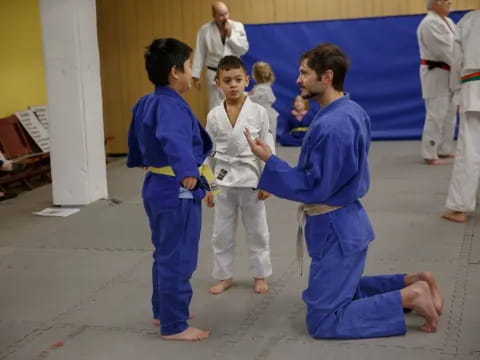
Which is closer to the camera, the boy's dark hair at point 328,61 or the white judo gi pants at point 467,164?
the boy's dark hair at point 328,61

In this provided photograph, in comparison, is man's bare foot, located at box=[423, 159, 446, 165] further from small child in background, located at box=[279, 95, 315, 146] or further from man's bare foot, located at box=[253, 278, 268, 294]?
man's bare foot, located at box=[253, 278, 268, 294]

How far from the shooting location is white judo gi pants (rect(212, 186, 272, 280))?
3.90m

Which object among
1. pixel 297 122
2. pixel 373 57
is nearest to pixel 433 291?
pixel 297 122

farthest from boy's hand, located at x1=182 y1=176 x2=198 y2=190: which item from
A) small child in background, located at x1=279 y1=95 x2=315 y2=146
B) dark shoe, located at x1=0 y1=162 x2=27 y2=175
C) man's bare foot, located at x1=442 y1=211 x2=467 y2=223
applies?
small child in background, located at x1=279 y1=95 x2=315 y2=146

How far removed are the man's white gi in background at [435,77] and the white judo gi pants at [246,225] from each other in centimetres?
383

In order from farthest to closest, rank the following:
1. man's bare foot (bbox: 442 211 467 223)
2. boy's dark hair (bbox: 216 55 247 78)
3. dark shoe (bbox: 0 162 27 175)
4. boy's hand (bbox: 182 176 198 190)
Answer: dark shoe (bbox: 0 162 27 175) < man's bare foot (bbox: 442 211 467 223) < boy's dark hair (bbox: 216 55 247 78) < boy's hand (bbox: 182 176 198 190)

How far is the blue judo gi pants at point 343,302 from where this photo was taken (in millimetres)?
3197

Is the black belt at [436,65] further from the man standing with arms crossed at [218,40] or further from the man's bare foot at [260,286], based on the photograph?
the man's bare foot at [260,286]

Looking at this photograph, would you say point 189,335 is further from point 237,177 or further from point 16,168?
point 16,168

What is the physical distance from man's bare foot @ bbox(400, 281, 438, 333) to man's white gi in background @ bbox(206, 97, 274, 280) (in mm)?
948

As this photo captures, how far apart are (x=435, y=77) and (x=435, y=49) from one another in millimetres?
275

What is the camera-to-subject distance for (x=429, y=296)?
324cm

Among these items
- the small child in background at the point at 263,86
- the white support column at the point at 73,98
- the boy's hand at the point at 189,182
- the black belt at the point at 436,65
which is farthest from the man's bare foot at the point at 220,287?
the small child in background at the point at 263,86

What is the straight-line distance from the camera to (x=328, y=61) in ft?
10.4
